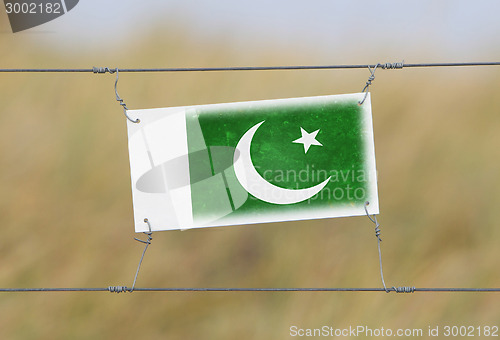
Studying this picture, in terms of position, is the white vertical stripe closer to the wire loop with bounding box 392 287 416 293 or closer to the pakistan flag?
the pakistan flag

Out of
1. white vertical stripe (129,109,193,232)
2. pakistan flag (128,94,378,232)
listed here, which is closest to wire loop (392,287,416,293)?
pakistan flag (128,94,378,232)

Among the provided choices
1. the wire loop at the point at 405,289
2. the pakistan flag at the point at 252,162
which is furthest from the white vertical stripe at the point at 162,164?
the wire loop at the point at 405,289

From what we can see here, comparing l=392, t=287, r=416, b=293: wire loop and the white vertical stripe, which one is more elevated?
the white vertical stripe

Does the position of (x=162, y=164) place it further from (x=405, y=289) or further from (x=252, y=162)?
(x=405, y=289)

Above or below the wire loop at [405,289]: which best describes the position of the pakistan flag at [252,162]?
above

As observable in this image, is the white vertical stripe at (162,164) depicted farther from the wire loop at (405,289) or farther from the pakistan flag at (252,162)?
the wire loop at (405,289)

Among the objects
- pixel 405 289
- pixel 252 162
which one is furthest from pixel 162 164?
pixel 405 289

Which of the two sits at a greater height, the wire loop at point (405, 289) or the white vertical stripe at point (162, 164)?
the white vertical stripe at point (162, 164)

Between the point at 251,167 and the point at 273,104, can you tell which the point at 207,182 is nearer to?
the point at 251,167
